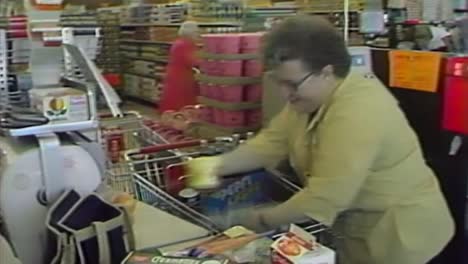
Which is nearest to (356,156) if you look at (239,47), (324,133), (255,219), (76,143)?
(324,133)

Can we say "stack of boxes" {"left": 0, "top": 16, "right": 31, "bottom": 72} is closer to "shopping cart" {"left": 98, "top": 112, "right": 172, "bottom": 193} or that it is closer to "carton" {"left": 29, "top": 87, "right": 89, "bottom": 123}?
"shopping cart" {"left": 98, "top": 112, "right": 172, "bottom": 193}

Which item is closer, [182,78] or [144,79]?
[182,78]

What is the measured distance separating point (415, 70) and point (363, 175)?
1.41 m

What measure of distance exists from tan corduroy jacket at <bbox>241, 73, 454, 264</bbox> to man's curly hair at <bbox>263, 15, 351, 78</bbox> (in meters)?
0.11

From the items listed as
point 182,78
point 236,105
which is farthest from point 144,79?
point 236,105

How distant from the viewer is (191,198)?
1.74m

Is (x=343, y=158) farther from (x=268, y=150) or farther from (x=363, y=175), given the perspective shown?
(x=268, y=150)

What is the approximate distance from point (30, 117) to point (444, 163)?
1789 mm

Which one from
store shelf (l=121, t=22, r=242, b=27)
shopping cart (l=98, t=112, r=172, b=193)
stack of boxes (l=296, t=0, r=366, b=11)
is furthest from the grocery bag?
store shelf (l=121, t=22, r=242, b=27)

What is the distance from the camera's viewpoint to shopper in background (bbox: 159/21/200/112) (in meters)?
5.24

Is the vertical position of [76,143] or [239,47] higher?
[239,47]

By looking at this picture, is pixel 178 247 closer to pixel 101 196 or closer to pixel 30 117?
pixel 101 196

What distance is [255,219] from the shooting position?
1573mm

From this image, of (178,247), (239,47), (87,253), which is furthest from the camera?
(239,47)
